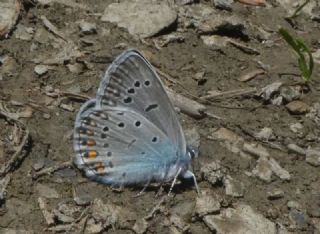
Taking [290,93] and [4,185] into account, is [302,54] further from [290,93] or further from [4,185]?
[4,185]

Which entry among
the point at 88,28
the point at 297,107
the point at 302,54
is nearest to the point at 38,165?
the point at 88,28

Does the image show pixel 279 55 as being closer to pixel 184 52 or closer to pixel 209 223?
pixel 184 52


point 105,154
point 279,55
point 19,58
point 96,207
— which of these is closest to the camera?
point 96,207

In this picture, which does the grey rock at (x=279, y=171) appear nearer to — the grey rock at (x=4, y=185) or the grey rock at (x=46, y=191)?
the grey rock at (x=46, y=191)

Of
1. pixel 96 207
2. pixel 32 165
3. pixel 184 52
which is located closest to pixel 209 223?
pixel 96 207

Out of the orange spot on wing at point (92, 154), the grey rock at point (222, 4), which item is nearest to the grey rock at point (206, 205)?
the orange spot on wing at point (92, 154)

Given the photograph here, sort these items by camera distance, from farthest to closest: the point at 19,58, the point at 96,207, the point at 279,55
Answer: the point at 279,55, the point at 19,58, the point at 96,207
